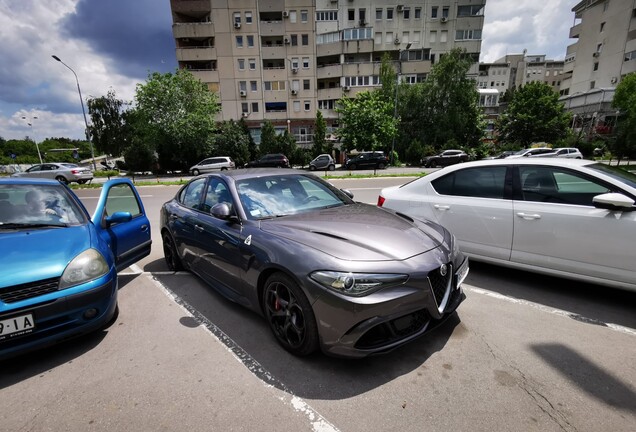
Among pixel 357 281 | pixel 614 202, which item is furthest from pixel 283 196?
pixel 614 202

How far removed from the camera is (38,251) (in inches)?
101

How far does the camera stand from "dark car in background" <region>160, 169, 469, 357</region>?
2.12 meters

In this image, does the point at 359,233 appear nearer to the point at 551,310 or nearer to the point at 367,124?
the point at 551,310

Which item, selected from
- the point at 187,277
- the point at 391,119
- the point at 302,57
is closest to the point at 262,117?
the point at 302,57

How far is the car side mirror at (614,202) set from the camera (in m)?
2.83

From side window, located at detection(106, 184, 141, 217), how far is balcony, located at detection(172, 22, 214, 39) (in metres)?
42.3

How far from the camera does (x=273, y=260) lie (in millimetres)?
2479

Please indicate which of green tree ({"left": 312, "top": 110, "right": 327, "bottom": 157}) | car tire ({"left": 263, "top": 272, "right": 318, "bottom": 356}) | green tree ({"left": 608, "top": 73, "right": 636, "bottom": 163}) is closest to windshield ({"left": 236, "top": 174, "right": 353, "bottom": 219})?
car tire ({"left": 263, "top": 272, "right": 318, "bottom": 356})

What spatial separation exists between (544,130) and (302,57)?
32840 mm

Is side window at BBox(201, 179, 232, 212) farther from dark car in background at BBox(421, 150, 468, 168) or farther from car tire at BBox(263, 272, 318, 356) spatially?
dark car in background at BBox(421, 150, 468, 168)

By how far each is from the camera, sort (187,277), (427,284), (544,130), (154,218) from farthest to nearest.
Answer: (544,130) → (154,218) → (187,277) → (427,284)

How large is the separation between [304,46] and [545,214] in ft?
143

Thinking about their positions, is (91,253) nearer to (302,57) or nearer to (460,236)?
(460,236)

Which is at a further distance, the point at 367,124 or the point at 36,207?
the point at 367,124
